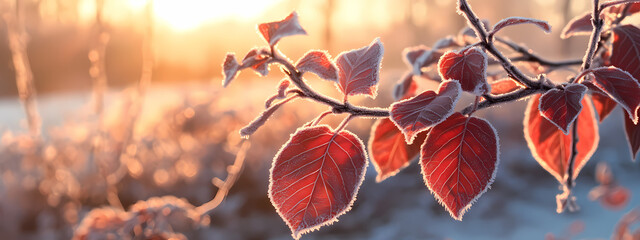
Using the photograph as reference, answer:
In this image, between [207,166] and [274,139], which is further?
[274,139]

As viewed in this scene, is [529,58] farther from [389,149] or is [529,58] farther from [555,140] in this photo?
[389,149]

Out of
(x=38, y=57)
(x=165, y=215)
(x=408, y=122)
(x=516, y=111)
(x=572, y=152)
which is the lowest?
(x=38, y=57)

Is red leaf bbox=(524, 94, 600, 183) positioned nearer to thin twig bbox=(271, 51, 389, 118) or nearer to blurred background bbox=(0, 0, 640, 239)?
thin twig bbox=(271, 51, 389, 118)

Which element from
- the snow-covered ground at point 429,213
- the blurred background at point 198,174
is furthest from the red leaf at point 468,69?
the snow-covered ground at point 429,213

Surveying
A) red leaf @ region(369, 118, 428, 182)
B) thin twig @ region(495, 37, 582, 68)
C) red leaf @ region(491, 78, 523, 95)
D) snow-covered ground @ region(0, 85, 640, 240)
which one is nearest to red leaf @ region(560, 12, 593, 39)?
thin twig @ region(495, 37, 582, 68)

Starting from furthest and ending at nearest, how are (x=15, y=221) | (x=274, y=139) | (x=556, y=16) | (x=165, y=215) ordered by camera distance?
(x=556, y=16) < (x=274, y=139) < (x=15, y=221) < (x=165, y=215)

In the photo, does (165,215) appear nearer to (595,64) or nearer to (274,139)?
(595,64)

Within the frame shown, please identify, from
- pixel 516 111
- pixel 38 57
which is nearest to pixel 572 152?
pixel 516 111

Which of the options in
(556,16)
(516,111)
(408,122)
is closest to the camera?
(408,122)

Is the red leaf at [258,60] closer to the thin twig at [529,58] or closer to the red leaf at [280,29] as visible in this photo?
the red leaf at [280,29]
